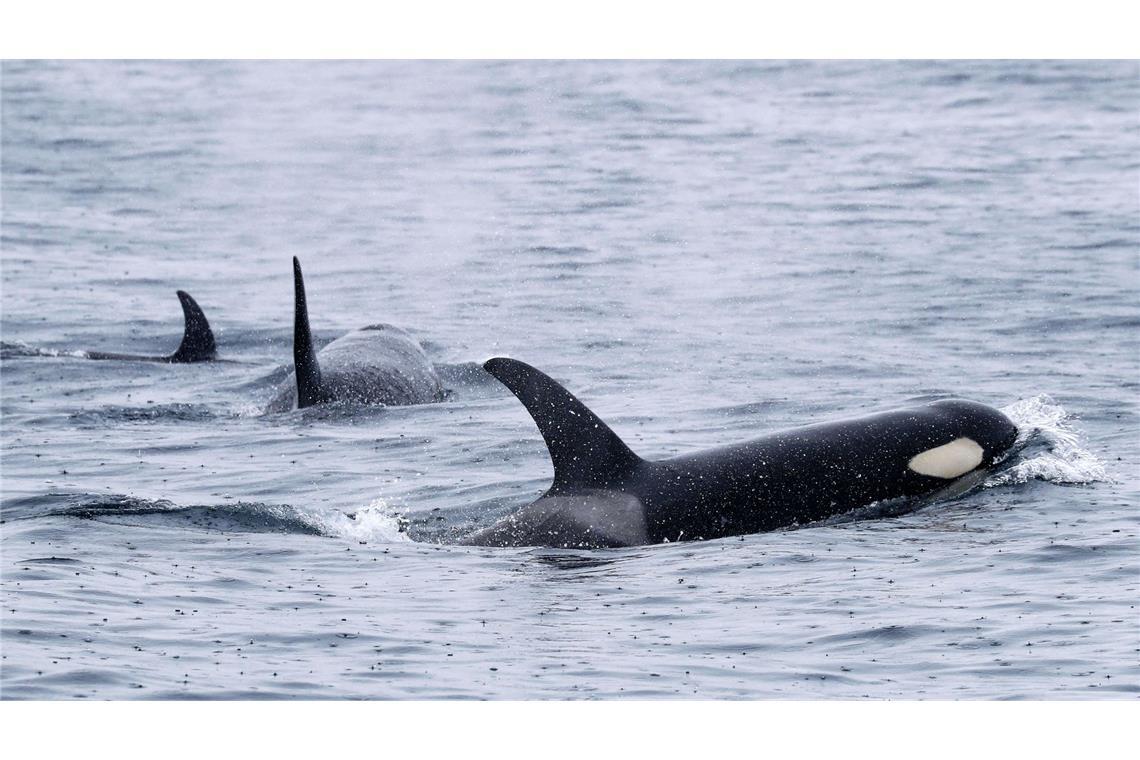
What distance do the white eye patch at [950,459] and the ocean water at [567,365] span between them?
0.27 meters

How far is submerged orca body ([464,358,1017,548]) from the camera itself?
9.68 metres

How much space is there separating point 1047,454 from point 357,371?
22.1ft

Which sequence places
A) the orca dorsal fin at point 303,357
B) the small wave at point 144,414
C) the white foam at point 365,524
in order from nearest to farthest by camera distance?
the white foam at point 365,524 → the orca dorsal fin at point 303,357 → the small wave at point 144,414

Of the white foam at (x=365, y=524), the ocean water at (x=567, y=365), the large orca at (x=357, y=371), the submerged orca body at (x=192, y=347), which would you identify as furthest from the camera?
the submerged orca body at (x=192, y=347)

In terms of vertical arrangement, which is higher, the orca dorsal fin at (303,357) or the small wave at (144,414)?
the orca dorsal fin at (303,357)

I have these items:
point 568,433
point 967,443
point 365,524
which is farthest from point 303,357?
point 967,443

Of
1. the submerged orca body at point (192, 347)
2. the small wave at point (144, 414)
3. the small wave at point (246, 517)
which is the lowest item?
the small wave at point (246, 517)

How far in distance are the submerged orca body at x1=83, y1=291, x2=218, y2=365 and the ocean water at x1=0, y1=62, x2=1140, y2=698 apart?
40 centimetres

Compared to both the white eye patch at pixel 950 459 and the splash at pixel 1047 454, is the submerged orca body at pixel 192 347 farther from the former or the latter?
the white eye patch at pixel 950 459

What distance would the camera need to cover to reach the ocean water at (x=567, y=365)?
779cm

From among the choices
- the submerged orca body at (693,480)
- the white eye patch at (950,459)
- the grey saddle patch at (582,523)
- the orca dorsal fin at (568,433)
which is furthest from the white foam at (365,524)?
the white eye patch at (950,459)

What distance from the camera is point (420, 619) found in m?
8.24

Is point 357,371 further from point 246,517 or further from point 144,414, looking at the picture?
point 246,517

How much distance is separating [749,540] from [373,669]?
10.0 feet
